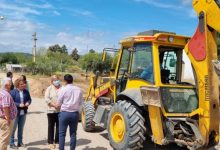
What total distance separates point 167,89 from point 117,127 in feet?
5.04

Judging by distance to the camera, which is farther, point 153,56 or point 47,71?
point 47,71

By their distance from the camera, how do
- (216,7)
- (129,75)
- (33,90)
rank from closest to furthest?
(216,7) → (129,75) → (33,90)

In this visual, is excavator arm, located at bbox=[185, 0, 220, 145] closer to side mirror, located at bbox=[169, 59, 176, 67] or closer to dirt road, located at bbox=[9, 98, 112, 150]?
side mirror, located at bbox=[169, 59, 176, 67]

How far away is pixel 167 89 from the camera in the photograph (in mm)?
7969

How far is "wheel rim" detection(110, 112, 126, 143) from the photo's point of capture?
8.38 meters

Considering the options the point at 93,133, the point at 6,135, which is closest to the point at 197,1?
the point at 6,135

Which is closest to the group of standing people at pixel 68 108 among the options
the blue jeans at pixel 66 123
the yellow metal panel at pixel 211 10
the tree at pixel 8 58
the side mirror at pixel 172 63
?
the blue jeans at pixel 66 123

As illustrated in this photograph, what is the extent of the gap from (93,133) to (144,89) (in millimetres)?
3706

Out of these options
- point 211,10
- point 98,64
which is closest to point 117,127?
point 211,10

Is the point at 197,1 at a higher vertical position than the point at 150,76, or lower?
higher

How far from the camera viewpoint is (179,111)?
26.0ft

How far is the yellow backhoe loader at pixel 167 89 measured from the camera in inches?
272

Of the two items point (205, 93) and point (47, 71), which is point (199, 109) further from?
point (47, 71)

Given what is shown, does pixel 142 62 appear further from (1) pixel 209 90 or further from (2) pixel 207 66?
(1) pixel 209 90
